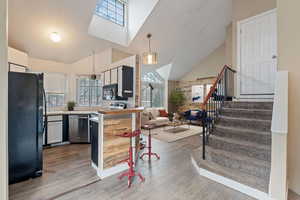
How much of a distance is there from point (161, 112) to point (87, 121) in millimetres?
4477

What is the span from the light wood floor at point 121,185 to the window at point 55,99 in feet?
6.79

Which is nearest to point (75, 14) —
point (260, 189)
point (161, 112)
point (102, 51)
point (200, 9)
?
point (102, 51)

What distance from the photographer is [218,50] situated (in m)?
7.84

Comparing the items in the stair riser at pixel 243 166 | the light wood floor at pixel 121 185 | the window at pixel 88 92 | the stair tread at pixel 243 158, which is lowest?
the light wood floor at pixel 121 185

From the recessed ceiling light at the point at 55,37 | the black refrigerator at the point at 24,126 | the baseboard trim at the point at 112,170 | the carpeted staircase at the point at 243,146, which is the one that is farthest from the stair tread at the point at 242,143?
the recessed ceiling light at the point at 55,37

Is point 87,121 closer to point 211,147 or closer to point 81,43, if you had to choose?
point 81,43

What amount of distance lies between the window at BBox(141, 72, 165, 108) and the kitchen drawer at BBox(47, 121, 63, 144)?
15.2ft

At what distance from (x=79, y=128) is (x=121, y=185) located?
2515 millimetres

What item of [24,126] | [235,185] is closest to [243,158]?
[235,185]

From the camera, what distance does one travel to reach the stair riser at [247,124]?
263 centimetres

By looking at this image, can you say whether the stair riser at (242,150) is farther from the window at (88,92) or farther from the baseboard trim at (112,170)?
the window at (88,92)

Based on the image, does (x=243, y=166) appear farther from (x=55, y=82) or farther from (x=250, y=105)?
(x=55, y=82)

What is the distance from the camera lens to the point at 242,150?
8.14 feet

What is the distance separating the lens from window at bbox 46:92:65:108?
4514 millimetres
